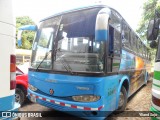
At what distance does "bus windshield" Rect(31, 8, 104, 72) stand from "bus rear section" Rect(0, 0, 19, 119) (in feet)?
5.45

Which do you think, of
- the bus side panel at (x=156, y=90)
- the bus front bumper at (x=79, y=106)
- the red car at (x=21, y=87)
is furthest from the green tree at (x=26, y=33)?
the bus side panel at (x=156, y=90)

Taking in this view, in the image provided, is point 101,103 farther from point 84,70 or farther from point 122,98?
point 122,98

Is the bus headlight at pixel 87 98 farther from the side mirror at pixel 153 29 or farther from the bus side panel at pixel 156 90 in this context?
the side mirror at pixel 153 29

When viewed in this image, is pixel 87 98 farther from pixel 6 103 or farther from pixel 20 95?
pixel 20 95

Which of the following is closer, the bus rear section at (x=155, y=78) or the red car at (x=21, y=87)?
the bus rear section at (x=155, y=78)

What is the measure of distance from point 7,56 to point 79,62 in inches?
71.4

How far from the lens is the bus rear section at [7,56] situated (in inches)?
100

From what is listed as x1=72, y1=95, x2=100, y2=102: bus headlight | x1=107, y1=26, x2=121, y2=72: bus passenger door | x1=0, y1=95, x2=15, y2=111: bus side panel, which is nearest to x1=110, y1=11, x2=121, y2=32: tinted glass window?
x1=107, y1=26, x2=121, y2=72: bus passenger door

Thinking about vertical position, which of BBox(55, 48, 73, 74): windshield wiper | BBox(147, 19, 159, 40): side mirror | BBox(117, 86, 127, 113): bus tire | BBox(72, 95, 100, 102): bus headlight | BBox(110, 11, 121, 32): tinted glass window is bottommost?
BBox(117, 86, 127, 113): bus tire

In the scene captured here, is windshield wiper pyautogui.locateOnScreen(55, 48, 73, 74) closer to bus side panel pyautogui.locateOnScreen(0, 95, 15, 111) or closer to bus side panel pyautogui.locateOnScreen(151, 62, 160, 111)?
bus side panel pyautogui.locateOnScreen(0, 95, 15, 111)

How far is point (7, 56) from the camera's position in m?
2.62

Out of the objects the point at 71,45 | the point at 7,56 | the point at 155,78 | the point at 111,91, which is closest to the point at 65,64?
the point at 71,45

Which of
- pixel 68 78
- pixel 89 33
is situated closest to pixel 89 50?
pixel 89 33

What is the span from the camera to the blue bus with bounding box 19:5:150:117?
3.92 meters
